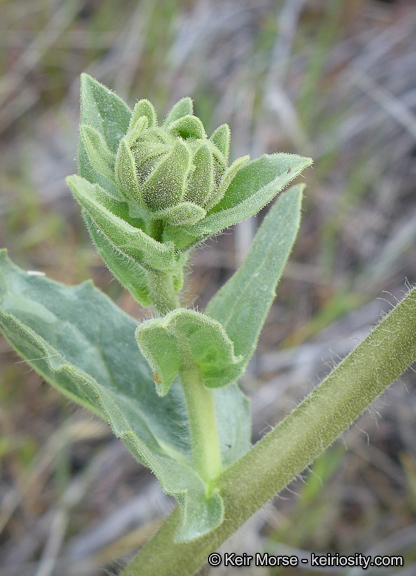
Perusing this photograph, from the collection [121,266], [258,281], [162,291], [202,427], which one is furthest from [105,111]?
[202,427]

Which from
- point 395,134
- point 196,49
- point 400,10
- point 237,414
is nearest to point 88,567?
point 237,414

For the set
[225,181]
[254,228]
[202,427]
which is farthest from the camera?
[254,228]

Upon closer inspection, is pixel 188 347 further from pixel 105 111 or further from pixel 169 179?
pixel 105 111

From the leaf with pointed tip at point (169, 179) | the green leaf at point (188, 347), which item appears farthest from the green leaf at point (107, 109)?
the green leaf at point (188, 347)

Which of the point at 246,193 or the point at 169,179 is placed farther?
the point at 246,193

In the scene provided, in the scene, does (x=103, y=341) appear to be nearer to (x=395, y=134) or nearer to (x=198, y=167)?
(x=198, y=167)

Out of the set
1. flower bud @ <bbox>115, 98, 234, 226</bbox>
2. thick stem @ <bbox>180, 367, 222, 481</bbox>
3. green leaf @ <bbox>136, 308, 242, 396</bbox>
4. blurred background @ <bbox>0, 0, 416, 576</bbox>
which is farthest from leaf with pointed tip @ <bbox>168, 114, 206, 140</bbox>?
blurred background @ <bbox>0, 0, 416, 576</bbox>

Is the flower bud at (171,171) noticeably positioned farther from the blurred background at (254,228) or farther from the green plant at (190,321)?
the blurred background at (254,228)

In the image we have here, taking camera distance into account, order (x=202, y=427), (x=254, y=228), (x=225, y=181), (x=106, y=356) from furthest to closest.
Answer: (x=254, y=228), (x=106, y=356), (x=202, y=427), (x=225, y=181)
